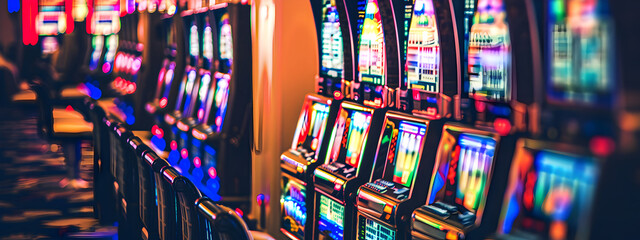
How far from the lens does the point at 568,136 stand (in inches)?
89.1

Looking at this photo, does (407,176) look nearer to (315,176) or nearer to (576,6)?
(315,176)

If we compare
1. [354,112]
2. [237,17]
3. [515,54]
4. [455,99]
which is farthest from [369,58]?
[237,17]

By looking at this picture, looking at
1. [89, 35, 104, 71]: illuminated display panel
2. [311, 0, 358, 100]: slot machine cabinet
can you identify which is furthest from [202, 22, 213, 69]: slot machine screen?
[89, 35, 104, 71]: illuminated display panel

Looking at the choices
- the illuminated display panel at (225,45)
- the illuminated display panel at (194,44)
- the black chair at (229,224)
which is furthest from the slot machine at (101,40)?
the black chair at (229,224)

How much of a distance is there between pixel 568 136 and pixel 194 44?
5.69m

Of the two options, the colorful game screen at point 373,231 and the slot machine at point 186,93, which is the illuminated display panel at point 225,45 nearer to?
the slot machine at point 186,93

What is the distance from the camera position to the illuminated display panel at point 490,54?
2793 mm

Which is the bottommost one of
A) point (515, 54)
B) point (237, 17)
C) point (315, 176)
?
point (315, 176)

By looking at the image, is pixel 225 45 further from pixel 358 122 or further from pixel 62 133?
pixel 62 133

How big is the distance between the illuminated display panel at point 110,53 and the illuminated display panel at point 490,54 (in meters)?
12.2

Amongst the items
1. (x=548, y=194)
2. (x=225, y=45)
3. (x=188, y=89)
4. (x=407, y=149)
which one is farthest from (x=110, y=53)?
(x=548, y=194)

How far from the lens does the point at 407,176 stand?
344 centimetres

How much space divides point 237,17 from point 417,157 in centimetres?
270

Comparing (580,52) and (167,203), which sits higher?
(580,52)
